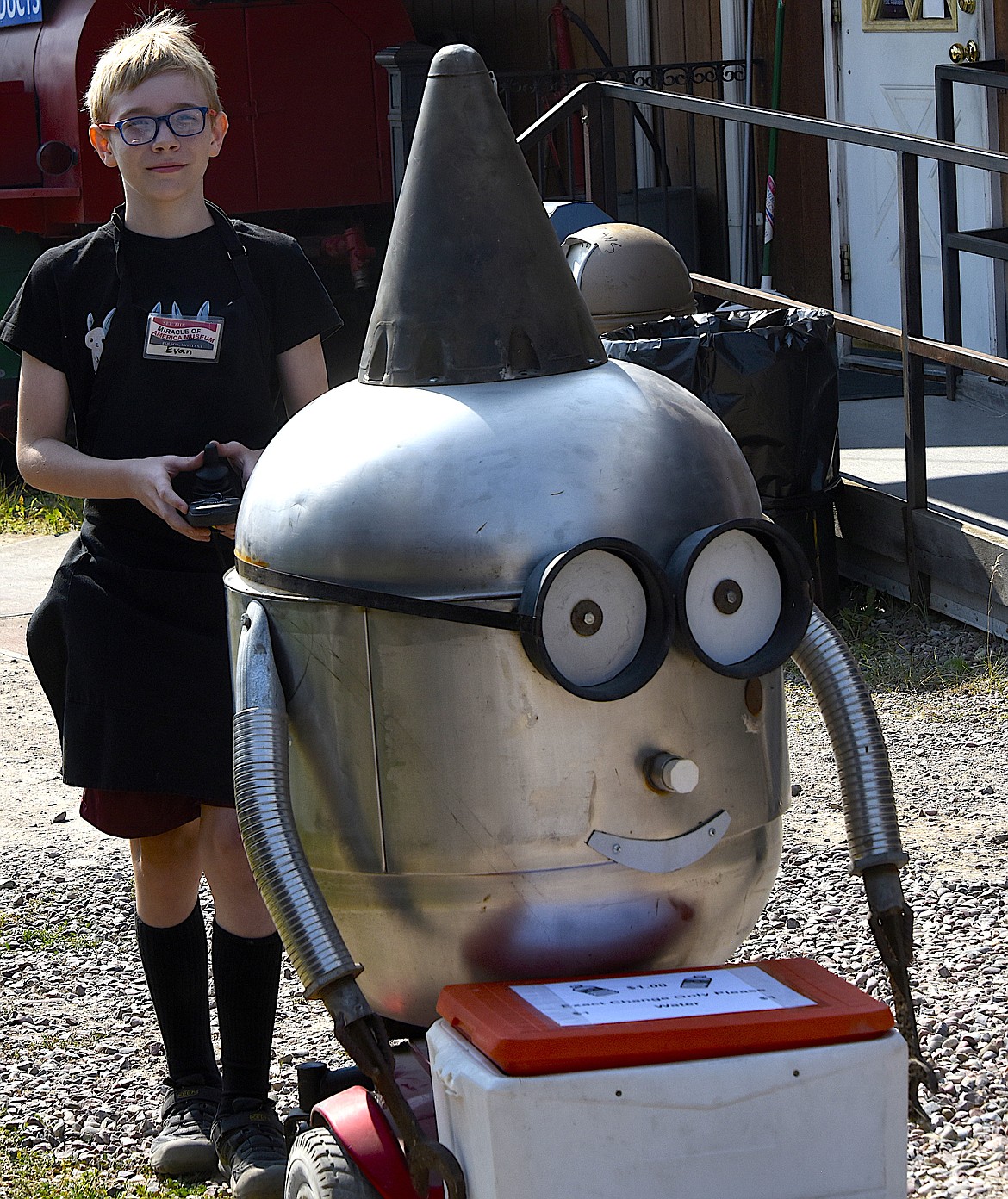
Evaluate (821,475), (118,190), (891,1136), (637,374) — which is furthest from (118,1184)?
(118,190)

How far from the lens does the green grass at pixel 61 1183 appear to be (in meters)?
2.58

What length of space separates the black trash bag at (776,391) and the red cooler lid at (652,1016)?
10.3 feet

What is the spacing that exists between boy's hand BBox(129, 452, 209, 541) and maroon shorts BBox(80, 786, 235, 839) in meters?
0.47

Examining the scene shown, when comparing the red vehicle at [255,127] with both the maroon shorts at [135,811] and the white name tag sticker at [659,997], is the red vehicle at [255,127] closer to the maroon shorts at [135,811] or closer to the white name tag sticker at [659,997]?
the maroon shorts at [135,811]

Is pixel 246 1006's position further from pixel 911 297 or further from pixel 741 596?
pixel 911 297

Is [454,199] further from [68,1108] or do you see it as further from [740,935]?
[68,1108]

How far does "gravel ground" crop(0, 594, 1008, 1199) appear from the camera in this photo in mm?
2721

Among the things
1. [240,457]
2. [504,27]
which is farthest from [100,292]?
[504,27]

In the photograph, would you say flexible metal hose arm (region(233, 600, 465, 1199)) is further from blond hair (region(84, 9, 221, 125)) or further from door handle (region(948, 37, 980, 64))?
door handle (region(948, 37, 980, 64))

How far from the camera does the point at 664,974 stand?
1858 millimetres

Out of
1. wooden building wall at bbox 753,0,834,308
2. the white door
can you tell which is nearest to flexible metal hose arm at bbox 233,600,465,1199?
the white door

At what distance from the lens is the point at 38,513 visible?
7887mm

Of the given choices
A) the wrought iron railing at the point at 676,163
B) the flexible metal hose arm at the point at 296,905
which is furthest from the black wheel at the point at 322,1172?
the wrought iron railing at the point at 676,163

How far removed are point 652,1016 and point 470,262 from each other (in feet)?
2.97
